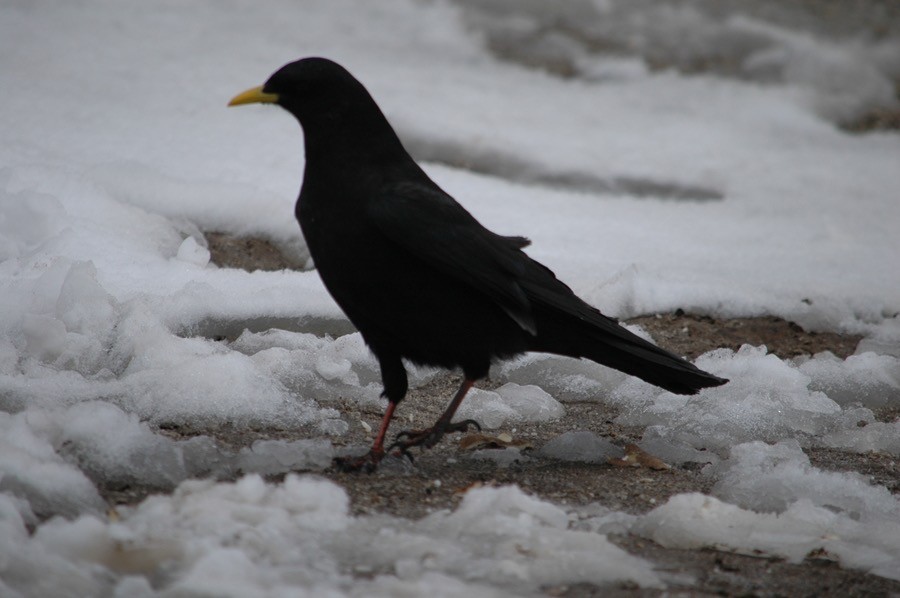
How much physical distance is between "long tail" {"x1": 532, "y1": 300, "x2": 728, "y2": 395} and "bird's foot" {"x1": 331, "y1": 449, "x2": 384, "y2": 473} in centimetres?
67

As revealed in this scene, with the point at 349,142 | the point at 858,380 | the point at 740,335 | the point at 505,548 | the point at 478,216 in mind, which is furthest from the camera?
the point at 478,216

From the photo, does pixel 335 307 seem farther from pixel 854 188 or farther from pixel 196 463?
pixel 854 188

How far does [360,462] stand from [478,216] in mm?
3009

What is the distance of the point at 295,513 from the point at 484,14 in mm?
8451

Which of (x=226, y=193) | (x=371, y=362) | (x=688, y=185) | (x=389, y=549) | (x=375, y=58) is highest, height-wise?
(x=375, y=58)

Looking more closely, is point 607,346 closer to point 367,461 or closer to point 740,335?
point 367,461

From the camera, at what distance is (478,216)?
237 inches

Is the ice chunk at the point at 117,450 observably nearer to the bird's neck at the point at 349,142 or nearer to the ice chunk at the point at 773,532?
the bird's neck at the point at 349,142

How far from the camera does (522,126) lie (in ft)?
25.9

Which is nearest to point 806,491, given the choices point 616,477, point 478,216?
point 616,477

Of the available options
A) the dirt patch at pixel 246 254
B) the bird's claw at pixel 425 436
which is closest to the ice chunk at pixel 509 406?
the bird's claw at pixel 425 436

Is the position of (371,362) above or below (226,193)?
below

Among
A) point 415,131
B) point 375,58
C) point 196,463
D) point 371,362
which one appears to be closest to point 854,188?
point 415,131

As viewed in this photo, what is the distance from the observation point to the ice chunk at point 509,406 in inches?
155
